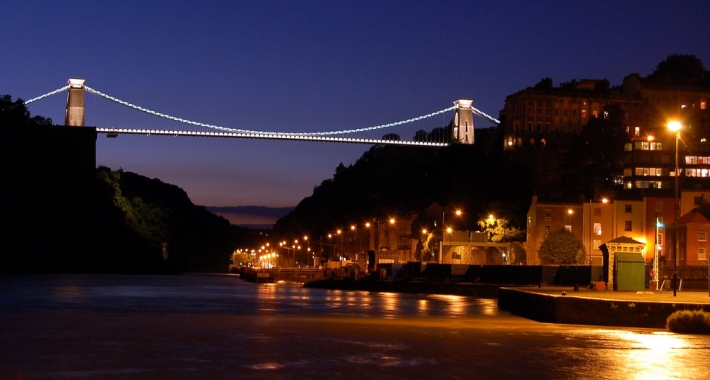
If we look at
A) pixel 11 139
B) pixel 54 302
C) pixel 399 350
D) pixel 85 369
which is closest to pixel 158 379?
pixel 85 369

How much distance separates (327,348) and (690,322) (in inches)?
405

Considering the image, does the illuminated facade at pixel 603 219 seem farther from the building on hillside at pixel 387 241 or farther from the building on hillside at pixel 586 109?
the building on hillside at pixel 586 109

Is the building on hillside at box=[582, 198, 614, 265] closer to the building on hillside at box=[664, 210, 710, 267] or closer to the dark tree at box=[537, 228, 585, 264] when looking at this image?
the dark tree at box=[537, 228, 585, 264]

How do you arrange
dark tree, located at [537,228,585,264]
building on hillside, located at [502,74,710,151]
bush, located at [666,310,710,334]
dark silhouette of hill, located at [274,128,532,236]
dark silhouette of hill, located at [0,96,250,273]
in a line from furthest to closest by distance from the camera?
building on hillside, located at [502,74,710,151], dark silhouette of hill, located at [274,128,532,236], dark silhouette of hill, located at [0,96,250,273], dark tree, located at [537,228,585,264], bush, located at [666,310,710,334]

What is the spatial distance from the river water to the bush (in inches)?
20.1

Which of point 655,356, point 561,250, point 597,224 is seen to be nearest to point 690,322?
point 655,356

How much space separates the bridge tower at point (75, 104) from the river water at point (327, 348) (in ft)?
310

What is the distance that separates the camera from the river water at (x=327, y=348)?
56.3 feet

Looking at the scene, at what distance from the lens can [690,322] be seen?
84.3ft

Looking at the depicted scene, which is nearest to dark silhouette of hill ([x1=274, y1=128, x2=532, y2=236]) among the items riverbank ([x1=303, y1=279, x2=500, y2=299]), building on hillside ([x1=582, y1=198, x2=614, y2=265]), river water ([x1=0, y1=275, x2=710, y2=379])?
building on hillside ([x1=582, y1=198, x2=614, y2=265])

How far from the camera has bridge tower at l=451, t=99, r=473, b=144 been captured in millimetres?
141625

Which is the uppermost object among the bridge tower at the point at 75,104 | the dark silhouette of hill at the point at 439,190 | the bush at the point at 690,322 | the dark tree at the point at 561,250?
the bridge tower at the point at 75,104

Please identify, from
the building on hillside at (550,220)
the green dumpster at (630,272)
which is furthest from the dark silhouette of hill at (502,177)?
the green dumpster at (630,272)

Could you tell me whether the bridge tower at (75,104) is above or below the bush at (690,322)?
above
